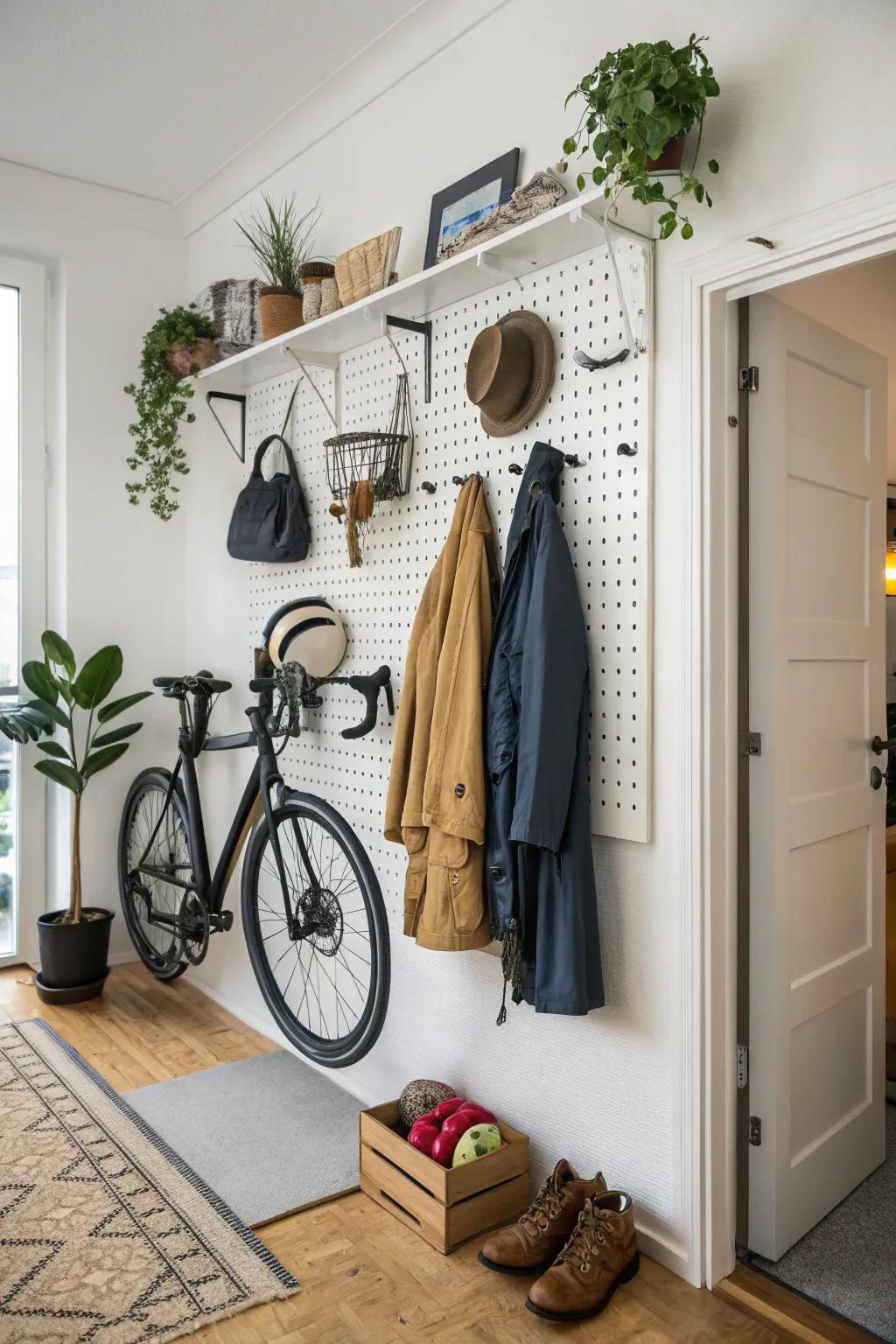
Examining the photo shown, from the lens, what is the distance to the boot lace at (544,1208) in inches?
75.8

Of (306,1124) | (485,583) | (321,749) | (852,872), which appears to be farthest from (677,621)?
(306,1124)

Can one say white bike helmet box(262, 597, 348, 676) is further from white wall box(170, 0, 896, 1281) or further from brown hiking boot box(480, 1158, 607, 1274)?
brown hiking boot box(480, 1158, 607, 1274)

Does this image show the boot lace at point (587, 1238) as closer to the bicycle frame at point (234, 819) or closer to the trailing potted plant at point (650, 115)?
the bicycle frame at point (234, 819)

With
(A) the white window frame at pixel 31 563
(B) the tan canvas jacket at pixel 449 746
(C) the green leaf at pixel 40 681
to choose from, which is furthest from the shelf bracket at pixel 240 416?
(B) the tan canvas jacket at pixel 449 746

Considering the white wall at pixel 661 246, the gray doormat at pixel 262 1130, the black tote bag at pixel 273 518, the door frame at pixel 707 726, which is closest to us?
the white wall at pixel 661 246

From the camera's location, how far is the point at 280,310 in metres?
2.89

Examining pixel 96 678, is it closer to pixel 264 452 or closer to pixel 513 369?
pixel 264 452

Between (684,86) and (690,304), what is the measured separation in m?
0.37

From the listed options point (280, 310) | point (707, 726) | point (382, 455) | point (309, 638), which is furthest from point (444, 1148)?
point (280, 310)

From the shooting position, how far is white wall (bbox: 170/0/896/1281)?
1694 millimetres

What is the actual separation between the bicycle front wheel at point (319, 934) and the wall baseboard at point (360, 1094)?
0.11 metres

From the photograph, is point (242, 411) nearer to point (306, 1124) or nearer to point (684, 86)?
point (684, 86)

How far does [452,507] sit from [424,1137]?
1.46 m

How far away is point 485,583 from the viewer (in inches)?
87.0
